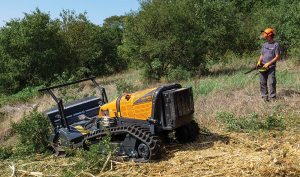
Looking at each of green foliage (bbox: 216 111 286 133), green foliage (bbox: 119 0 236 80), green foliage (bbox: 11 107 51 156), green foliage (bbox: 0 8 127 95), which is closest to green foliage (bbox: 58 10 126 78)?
green foliage (bbox: 0 8 127 95)

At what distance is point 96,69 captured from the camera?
22.3 m

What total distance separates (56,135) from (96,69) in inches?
682

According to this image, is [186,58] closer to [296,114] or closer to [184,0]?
[184,0]

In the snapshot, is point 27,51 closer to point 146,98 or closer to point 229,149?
point 146,98

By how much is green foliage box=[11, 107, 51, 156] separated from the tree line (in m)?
5.43

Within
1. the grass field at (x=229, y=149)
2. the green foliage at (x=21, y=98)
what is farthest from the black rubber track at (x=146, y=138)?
the green foliage at (x=21, y=98)

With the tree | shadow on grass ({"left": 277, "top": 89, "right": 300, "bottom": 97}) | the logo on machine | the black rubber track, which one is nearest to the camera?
the black rubber track

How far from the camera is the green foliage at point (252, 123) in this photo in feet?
16.8

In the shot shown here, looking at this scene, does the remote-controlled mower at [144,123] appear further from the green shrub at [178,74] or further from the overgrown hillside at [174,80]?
the green shrub at [178,74]

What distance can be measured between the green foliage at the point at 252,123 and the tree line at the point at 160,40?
22.4 ft

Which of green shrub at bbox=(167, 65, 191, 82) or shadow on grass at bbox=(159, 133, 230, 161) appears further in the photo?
green shrub at bbox=(167, 65, 191, 82)

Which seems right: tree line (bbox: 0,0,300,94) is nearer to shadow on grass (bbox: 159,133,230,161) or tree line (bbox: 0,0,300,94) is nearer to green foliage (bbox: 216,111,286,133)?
green foliage (bbox: 216,111,286,133)

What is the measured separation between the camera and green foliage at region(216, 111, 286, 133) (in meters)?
5.13

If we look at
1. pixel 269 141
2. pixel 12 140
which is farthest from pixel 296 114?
pixel 12 140
